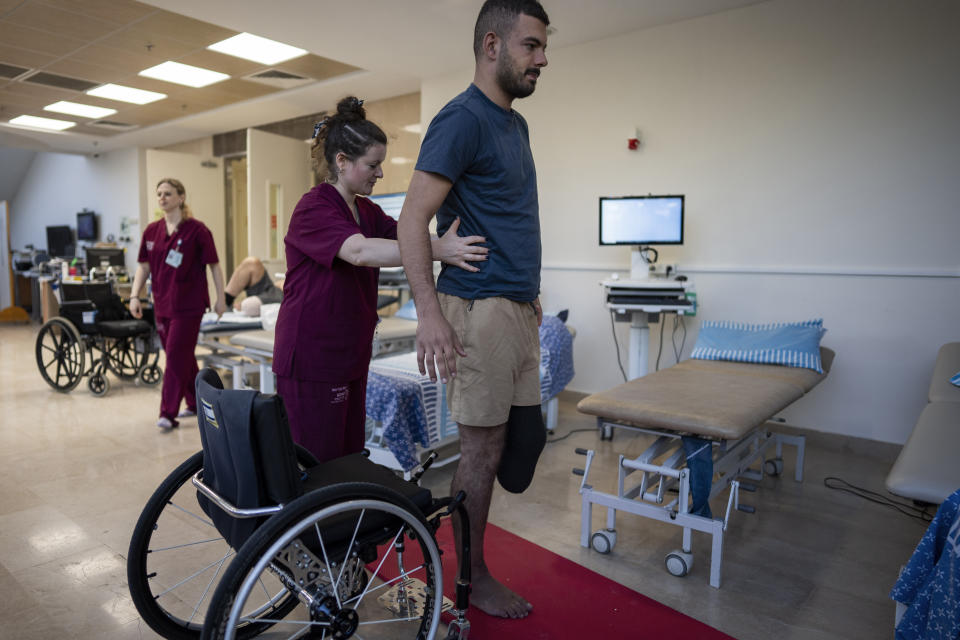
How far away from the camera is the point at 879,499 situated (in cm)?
258

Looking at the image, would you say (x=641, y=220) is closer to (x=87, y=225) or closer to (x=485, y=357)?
(x=485, y=357)

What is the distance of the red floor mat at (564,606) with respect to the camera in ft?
5.18

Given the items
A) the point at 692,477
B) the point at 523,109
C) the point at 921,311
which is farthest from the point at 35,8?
the point at 921,311

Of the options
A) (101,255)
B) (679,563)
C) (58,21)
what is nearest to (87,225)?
(101,255)

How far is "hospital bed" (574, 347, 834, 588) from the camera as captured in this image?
190cm

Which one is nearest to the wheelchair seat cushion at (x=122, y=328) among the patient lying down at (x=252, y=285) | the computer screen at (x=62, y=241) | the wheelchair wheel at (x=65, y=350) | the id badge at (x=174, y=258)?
the wheelchair wheel at (x=65, y=350)

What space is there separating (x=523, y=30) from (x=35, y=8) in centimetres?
407

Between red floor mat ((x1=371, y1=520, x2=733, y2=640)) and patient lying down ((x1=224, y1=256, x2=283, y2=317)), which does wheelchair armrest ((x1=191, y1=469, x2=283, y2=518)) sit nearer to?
red floor mat ((x1=371, y1=520, x2=733, y2=640))

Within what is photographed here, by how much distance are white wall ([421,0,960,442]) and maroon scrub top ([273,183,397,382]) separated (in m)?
2.73

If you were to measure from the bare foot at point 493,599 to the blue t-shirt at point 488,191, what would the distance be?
2.49 ft

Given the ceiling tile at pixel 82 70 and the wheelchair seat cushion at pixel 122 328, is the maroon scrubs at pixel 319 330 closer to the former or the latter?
the wheelchair seat cushion at pixel 122 328

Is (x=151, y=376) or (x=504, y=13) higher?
(x=504, y=13)

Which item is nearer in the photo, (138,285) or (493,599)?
(493,599)

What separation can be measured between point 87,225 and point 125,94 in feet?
14.0
